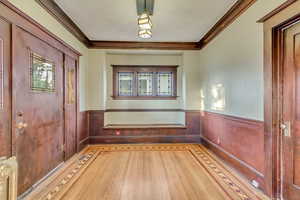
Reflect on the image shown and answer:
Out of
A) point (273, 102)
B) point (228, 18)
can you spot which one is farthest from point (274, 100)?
point (228, 18)

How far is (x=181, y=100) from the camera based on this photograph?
5957 mm

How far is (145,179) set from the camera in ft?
9.92

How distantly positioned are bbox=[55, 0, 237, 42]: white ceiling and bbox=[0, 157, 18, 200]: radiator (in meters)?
2.64

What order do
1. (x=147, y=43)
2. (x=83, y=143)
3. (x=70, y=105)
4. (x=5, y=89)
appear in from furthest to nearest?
(x=147, y=43), (x=83, y=143), (x=70, y=105), (x=5, y=89)

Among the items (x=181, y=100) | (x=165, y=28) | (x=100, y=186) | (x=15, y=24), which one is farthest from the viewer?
(x=181, y=100)

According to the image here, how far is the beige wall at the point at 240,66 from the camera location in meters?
2.70

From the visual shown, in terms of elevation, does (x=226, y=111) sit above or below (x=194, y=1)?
below

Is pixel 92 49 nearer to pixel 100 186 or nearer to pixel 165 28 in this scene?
pixel 165 28

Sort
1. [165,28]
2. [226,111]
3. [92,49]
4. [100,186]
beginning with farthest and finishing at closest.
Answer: [92,49] → [165,28] → [226,111] → [100,186]

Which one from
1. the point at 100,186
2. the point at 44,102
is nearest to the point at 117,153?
the point at 100,186

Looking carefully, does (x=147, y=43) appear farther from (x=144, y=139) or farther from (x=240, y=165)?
(x=240, y=165)

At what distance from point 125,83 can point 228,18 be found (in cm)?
348

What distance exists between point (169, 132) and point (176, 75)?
1851 millimetres

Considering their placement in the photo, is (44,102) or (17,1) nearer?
(17,1)
